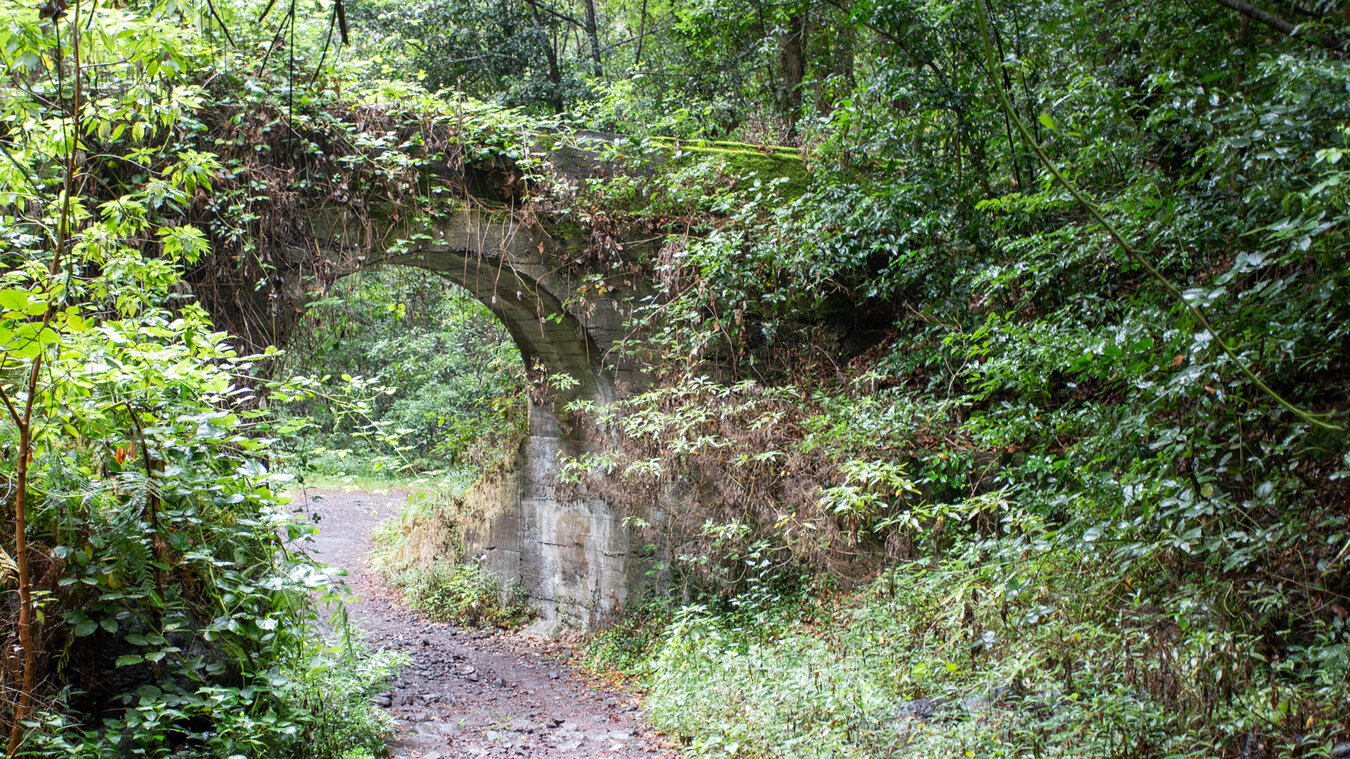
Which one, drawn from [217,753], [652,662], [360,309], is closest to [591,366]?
[652,662]

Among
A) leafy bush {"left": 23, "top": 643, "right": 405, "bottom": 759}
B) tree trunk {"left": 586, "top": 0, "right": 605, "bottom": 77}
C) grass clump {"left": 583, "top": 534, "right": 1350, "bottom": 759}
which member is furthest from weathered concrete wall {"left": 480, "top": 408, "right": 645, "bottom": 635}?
tree trunk {"left": 586, "top": 0, "right": 605, "bottom": 77}

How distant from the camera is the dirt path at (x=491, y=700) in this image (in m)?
4.59

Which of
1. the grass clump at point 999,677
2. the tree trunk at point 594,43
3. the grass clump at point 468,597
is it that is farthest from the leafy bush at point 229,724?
the tree trunk at point 594,43

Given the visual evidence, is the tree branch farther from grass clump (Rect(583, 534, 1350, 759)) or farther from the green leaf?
the green leaf

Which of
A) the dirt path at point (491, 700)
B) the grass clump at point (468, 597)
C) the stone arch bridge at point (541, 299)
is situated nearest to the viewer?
the dirt path at point (491, 700)

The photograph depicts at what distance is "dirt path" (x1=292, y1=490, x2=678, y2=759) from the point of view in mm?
4590

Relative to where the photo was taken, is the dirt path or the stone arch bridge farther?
the stone arch bridge

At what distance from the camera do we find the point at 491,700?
225 inches

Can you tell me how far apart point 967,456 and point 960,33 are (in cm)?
260

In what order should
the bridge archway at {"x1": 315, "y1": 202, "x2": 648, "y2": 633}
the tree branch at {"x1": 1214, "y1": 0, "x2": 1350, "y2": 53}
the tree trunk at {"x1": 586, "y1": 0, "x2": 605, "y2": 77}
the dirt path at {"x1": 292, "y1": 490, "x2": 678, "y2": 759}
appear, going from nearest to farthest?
the tree branch at {"x1": 1214, "y1": 0, "x2": 1350, "y2": 53}, the dirt path at {"x1": 292, "y1": 490, "x2": 678, "y2": 759}, the bridge archway at {"x1": 315, "y1": 202, "x2": 648, "y2": 633}, the tree trunk at {"x1": 586, "y1": 0, "x2": 605, "y2": 77}

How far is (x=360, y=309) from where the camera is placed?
12.3m

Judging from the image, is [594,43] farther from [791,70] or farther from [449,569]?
[449,569]

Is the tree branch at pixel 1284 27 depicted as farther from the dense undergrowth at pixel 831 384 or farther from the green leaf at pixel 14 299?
the green leaf at pixel 14 299

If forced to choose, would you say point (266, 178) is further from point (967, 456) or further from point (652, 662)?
point (967, 456)
